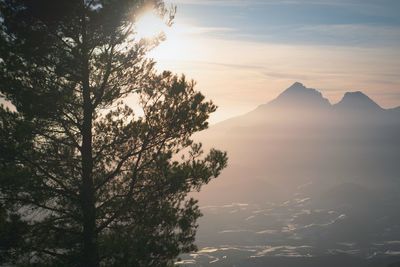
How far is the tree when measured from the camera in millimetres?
18250

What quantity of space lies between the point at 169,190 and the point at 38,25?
8921 mm

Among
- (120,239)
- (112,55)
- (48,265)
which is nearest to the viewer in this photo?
(120,239)

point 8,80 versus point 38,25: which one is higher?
point 38,25

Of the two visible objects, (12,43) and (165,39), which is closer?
(12,43)

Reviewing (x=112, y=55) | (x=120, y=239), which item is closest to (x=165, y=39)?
(x=112, y=55)

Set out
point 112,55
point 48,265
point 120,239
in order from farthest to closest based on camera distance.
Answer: point 112,55 → point 48,265 → point 120,239

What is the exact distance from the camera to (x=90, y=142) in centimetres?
1948

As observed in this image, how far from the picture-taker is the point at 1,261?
1780 centimetres

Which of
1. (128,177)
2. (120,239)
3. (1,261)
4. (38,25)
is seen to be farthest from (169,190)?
(38,25)

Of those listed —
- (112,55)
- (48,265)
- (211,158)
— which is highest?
(112,55)

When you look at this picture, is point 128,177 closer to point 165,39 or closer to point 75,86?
point 75,86

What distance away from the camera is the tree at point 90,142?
1825 cm

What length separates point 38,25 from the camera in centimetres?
1889

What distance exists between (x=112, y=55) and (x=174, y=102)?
11.1ft
